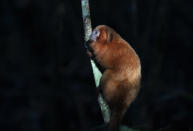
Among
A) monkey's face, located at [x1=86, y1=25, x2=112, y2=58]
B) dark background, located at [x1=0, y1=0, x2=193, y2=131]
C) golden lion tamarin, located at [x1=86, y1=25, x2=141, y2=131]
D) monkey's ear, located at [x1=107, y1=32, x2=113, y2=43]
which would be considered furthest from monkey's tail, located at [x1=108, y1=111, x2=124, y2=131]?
dark background, located at [x1=0, y1=0, x2=193, y2=131]

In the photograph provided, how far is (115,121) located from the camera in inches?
161

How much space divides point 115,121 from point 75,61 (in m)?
5.52

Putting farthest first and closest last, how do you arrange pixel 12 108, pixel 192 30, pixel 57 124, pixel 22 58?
pixel 22 58
pixel 192 30
pixel 12 108
pixel 57 124

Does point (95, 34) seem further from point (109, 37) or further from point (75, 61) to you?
point (75, 61)

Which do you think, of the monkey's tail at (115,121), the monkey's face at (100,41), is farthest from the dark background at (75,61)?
the monkey's tail at (115,121)

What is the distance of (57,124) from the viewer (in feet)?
23.0

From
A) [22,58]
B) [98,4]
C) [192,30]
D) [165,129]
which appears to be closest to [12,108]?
[22,58]

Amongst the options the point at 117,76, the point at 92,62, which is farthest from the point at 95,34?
the point at 117,76

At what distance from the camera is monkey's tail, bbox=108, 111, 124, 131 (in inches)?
160

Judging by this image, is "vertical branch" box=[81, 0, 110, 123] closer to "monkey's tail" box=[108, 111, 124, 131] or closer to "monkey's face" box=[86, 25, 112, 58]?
"monkey's tail" box=[108, 111, 124, 131]

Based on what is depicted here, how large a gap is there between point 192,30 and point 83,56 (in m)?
2.25

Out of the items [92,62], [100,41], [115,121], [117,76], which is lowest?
[115,121]

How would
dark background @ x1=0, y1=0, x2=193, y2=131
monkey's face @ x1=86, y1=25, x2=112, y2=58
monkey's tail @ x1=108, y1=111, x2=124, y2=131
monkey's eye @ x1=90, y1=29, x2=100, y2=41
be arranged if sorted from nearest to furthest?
monkey's tail @ x1=108, y1=111, x2=124, y2=131, monkey's eye @ x1=90, y1=29, x2=100, y2=41, monkey's face @ x1=86, y1=25, x2=112, y2=58, dark background @ x1=0, y1=0, x2=193, y2=131

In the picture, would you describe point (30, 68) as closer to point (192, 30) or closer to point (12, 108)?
point (12, 108)
